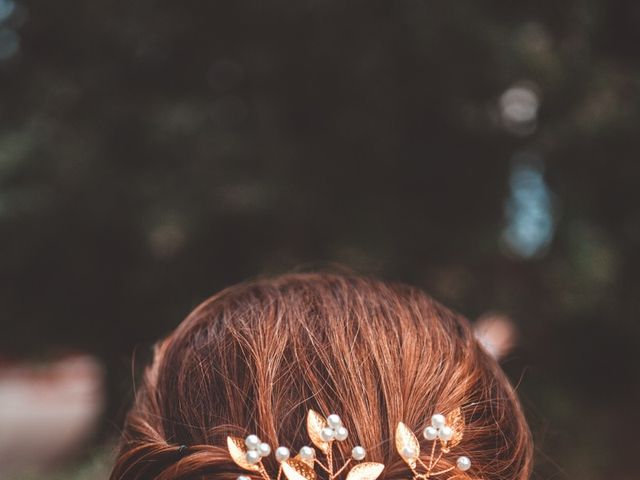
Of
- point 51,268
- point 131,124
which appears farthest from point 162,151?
point 51,268

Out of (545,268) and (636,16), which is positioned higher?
(636,16)

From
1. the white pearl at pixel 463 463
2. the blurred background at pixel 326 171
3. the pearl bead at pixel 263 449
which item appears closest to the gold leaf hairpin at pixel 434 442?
the white pearl at pixel 463 463

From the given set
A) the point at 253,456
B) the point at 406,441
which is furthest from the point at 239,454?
the point at 406,441

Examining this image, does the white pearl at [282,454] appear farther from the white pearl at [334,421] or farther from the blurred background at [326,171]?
the blurred background at [326,171]

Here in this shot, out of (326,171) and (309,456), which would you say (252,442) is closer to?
(309,456)

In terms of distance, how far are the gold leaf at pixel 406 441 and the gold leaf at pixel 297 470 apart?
72 mm

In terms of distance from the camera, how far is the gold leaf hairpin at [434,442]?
0.50m

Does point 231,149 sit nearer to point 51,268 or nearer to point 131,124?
point 131,124

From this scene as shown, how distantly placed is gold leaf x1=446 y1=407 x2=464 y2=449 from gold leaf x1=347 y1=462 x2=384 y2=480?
82 mm

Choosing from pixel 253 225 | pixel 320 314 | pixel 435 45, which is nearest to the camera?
pixel 320 314

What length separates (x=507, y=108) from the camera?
1292 millimetres

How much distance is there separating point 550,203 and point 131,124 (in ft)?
2.86

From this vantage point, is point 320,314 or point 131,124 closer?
point 320,314

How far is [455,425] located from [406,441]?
0.22 ft
